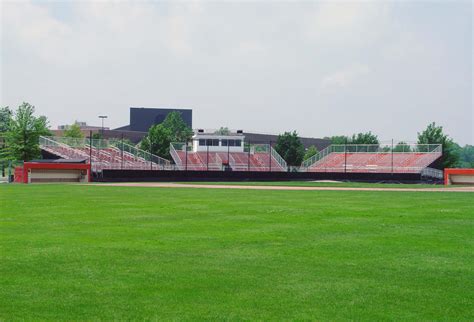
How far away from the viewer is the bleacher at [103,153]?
212 feet

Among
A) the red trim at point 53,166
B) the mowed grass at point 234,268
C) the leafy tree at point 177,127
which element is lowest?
the mowed grass at point 234,268

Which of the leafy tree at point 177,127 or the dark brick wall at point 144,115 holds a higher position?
the dark brick wall at point 144,115

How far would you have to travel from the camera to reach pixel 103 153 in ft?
225

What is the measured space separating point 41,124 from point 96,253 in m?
63.0

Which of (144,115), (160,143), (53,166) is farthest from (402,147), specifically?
(144,115)

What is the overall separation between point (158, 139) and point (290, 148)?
1919 centimetres

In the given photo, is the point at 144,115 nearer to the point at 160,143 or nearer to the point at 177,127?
the point at 177,127

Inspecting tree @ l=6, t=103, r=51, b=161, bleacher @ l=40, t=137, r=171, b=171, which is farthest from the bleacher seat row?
tree @ l=6, t=103, r=51, b=161

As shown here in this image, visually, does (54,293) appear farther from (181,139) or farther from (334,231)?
(181,139)

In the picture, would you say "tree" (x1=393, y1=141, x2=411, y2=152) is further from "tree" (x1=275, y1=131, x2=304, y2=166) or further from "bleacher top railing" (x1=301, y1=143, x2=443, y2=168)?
"tree" (x1=275, y1=131, x2=304, y2=166)

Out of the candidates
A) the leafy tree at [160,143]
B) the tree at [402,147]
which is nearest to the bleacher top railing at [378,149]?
the tree at [402,147]

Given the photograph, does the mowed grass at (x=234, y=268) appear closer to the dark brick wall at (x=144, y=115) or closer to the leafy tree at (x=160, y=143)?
the leafy tree at (x=160, y=143)

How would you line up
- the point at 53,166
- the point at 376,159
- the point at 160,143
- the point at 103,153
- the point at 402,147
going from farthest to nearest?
the point at 160,143, the point at 376,159, the point at 402,147, the point at 103,153, the point at 53,166

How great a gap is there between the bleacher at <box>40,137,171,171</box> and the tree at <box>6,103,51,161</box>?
14.3 feet
